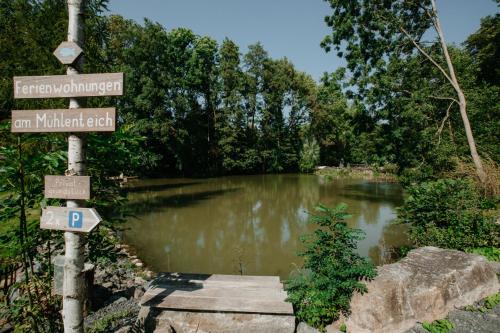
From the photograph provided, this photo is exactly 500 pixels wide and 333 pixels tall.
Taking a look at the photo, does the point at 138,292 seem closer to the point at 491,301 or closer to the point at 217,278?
the point at 217,278

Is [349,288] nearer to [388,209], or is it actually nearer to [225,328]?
[225,328]

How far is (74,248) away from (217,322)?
174 centimetres

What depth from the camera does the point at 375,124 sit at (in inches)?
435

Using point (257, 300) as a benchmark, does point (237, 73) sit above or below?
above

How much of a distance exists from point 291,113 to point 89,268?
33.5 m

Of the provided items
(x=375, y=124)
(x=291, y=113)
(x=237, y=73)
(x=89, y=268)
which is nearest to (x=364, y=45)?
(x=375, y=124)

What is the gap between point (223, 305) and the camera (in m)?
3.12

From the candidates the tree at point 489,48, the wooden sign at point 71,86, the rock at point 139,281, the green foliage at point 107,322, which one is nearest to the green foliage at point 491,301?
the green foliage at point 107,322

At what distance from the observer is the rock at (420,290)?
3270 millimetres

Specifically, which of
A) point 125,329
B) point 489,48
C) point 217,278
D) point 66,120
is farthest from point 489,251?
point 489,48

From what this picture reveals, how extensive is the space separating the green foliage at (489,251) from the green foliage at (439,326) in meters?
2.67

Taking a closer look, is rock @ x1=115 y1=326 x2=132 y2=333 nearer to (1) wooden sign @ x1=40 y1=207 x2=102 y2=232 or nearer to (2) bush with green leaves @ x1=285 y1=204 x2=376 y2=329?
(1) wooden sign @ x1=40 y1=207 x2=102 y2=232

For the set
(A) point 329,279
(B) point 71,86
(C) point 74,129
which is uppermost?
(B) point 71,86

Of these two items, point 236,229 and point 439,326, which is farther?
point 236,229
